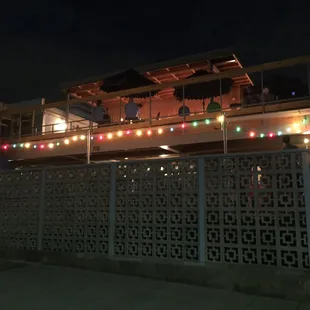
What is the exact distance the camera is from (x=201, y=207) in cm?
519

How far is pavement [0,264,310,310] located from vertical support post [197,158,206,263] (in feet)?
1.67

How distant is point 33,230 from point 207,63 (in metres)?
8.53

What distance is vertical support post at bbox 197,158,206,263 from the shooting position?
16.6 ft

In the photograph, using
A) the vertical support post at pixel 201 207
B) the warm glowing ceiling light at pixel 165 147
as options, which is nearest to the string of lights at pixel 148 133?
the warm glowing ceiling light at pixel 165 147

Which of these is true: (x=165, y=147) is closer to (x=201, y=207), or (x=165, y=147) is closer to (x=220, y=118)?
(x=220, y=118)

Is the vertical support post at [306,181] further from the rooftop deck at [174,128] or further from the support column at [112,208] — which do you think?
the rooftop deck at [174,128]

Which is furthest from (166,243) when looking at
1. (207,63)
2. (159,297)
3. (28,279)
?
(207,63)

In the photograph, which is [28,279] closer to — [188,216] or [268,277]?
[188,216]

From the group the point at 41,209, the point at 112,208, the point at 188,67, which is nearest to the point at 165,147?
the point at 188,67

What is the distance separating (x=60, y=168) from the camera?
21.5 ft

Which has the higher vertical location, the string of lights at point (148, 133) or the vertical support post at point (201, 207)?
the string of lights at point (148, 133)

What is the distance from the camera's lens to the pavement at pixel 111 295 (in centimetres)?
404

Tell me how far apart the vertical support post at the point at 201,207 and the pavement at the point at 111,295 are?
509mm

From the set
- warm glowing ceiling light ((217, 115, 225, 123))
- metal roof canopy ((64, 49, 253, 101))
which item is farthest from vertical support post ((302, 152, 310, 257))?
metal roof canopy ((64, 49, 253, 101))
